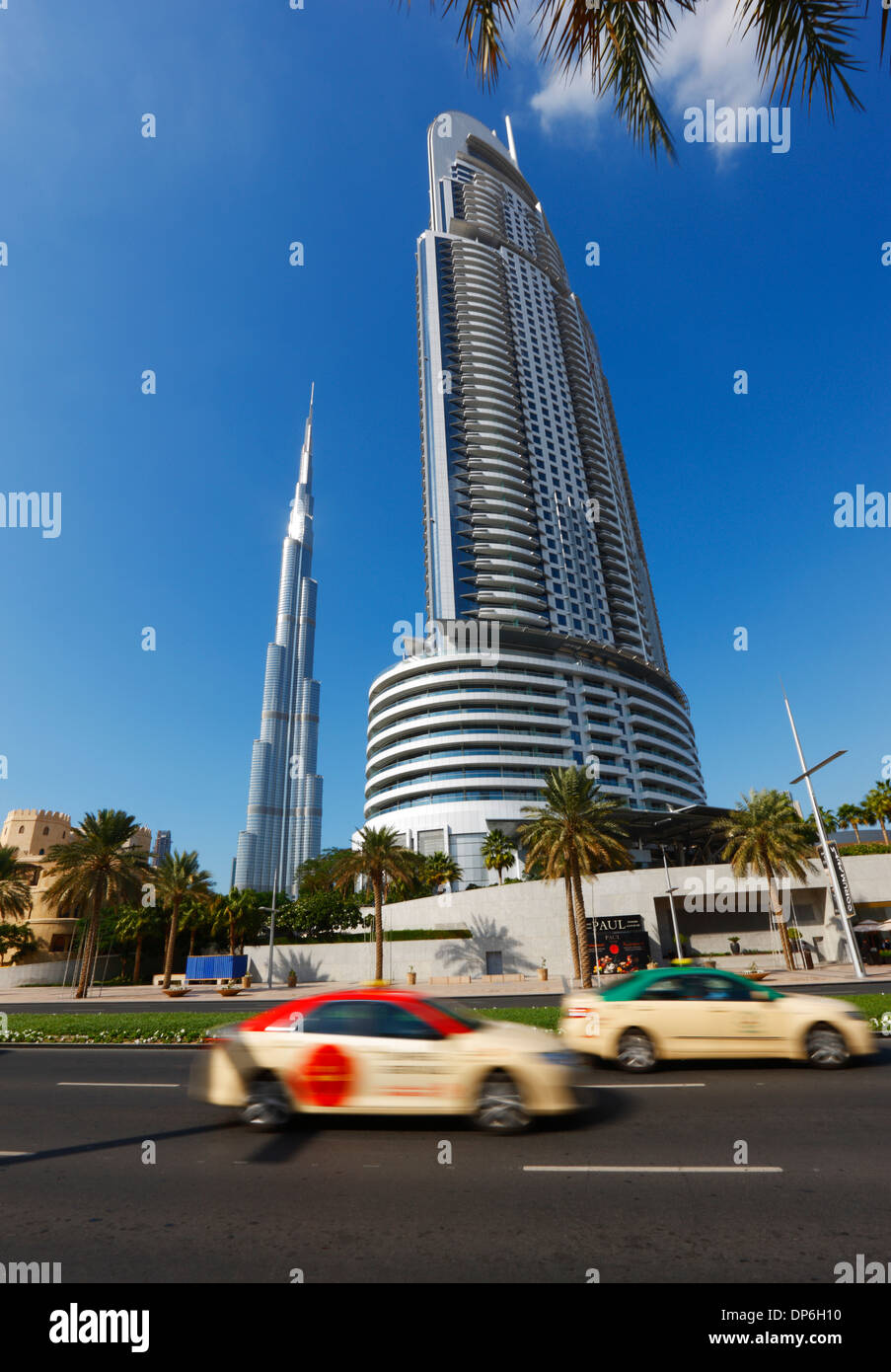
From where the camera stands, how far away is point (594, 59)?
3.92m

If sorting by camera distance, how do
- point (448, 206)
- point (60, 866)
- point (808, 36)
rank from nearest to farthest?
point (808, 36)
point (60, 866)
point (448, 206)

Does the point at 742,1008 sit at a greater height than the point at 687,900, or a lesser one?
lesser

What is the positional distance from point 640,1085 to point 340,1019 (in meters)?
4.53

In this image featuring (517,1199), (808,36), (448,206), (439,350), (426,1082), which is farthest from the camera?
(448,206)

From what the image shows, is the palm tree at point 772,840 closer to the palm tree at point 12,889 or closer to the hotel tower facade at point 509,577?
the hotel tower facade at point 509,577

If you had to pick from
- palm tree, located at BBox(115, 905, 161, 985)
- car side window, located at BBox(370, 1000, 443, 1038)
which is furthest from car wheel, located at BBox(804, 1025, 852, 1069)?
palm tree, located at BBox(115, 905, 161, 985)

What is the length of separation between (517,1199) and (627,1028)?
5398 mm

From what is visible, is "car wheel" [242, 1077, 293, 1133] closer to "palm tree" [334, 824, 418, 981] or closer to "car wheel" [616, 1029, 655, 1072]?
"car wheel" [616, 1029, 655, 1072]

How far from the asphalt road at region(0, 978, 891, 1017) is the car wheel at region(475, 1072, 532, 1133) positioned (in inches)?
594

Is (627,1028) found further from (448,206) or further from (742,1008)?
(448,206)

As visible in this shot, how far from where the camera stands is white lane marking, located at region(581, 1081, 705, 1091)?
8.91 m

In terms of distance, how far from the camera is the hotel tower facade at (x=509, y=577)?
7650 centimetres

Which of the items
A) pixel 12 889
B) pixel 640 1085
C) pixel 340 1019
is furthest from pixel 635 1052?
pixel 12 889
